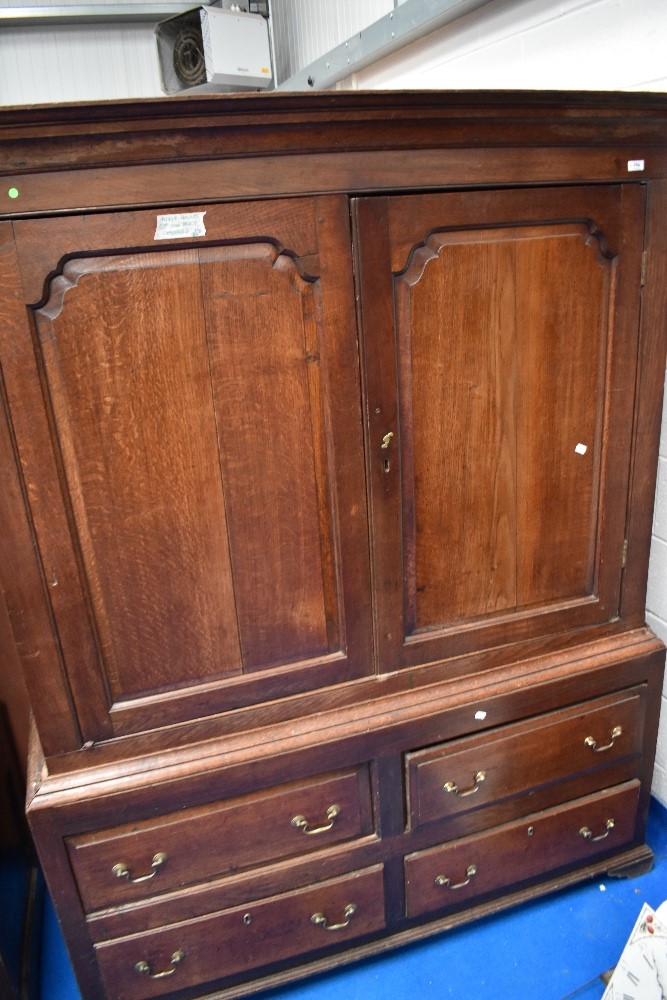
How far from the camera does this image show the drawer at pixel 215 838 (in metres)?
1.19

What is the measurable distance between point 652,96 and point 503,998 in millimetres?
1666

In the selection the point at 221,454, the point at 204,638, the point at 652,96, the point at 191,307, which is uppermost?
the point at 652,96

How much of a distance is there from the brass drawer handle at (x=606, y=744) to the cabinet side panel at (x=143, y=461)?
30.8 inches

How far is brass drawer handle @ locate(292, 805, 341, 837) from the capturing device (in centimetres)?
128

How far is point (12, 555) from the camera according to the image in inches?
41.1

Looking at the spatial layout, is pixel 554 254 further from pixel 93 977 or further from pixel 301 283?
pixel 93 977

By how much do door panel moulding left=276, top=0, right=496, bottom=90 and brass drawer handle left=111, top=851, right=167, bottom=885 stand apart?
1929mm

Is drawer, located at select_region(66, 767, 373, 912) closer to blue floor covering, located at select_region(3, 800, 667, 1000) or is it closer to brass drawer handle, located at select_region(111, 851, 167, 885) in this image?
brass drawer handle, located at select_region(111, 851, 167, 885)

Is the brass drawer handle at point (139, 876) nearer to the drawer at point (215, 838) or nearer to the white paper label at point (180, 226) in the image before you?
the drawer at point (215, 838)

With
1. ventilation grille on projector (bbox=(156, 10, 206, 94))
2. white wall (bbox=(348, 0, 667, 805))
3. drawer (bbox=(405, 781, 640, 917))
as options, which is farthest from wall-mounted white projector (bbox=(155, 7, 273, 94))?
drawer (bbox=(405, 781, 640, 917))

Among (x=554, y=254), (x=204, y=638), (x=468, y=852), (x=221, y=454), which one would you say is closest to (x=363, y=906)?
(x=468, y=852)

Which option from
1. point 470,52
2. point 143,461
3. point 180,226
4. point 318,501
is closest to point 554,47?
point 470,52

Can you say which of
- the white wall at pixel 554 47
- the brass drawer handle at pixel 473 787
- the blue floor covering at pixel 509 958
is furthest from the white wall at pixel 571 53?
the brass drawer handle at pixel 473 787

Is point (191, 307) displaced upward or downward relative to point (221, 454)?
upward
